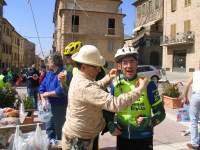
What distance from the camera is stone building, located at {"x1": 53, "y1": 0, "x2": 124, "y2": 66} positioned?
43188 mm

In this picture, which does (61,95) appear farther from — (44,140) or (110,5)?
(110,5)

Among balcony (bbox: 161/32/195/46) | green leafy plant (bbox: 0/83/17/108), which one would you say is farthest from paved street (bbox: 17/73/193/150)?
balcony (bbox: 161/32/195/46)

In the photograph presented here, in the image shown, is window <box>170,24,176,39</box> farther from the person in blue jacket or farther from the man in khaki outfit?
the man in khaki outfit

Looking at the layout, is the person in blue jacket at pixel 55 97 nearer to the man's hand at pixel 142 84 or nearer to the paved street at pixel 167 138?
the paved street at pixel 167 138

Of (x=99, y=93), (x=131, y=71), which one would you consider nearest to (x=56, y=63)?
(x=131, y=71)

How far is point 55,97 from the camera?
4754mm

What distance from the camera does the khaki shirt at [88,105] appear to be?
8.60ft

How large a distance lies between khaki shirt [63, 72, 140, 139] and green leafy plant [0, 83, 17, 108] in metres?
5.18

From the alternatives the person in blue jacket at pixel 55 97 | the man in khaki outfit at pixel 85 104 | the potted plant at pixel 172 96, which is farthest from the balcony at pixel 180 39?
the man in khaki outfit at pixel 85 104

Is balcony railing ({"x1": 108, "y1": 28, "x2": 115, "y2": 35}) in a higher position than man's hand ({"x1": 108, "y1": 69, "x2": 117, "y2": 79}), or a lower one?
higher

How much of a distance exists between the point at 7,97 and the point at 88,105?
5487 mm

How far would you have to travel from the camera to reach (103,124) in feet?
9.78

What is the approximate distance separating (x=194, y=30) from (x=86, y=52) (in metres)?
34.8

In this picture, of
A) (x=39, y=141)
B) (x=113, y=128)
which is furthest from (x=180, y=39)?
(x=113, y=128)
